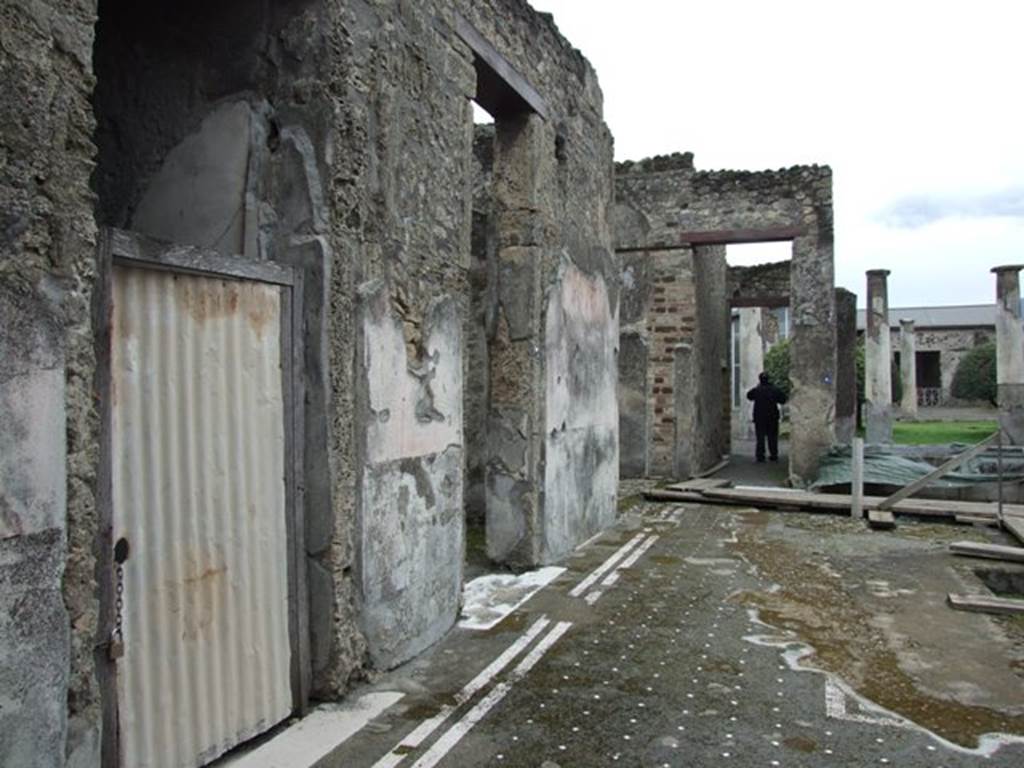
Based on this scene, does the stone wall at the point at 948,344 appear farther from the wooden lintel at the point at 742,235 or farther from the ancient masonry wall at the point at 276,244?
the ancient masonry wall at the point at 276,244

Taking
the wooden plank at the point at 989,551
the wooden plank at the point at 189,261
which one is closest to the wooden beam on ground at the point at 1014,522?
the wooden plank at the point at 989,551

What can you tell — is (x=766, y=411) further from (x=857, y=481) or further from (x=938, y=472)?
(x=938, y=472)

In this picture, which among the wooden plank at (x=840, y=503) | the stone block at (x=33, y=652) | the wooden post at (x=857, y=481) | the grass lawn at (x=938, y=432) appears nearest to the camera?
the stone block at (x=33, y=652)

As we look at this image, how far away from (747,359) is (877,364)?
3.80m

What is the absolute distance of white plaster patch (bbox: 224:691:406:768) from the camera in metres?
3.46

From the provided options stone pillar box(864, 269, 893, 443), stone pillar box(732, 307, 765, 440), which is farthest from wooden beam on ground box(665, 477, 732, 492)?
stone pillar box(732, 307, 765, 440)

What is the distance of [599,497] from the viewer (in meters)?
8.68

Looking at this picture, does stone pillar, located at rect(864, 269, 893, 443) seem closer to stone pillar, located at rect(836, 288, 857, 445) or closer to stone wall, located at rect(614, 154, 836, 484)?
stone pillar, located at rect(836, 288, 857, 445)

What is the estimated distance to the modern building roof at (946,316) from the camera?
41.8 metres

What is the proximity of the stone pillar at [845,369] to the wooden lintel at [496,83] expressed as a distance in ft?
29.0

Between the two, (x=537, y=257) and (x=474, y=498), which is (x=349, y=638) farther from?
(x=474, y=498)

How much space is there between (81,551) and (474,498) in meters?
6.80

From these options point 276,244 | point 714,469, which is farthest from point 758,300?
point 276,244

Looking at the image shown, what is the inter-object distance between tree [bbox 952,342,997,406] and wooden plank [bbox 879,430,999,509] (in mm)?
28914
